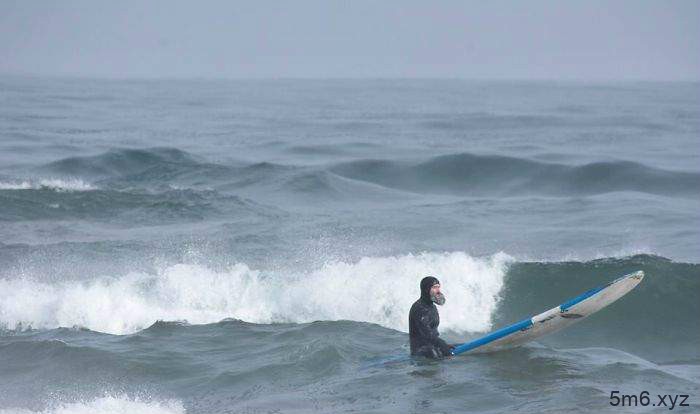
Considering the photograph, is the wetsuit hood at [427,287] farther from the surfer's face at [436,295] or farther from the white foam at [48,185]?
the white foam at [48,185]

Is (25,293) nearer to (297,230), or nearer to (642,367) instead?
(297,230)

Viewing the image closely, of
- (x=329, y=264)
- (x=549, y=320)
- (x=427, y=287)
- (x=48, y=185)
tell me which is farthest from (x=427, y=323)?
(x=48, y=185)

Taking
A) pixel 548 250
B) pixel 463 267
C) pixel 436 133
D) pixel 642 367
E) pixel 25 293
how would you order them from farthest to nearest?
1. pixel 436 133
2. pixel 548 250
3. pixel 463 267
4. pixel 25 293
5. pixel 642 367

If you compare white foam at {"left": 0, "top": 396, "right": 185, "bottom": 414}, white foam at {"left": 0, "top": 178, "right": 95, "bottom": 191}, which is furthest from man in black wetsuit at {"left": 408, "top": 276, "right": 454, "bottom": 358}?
white foam at {"left": 0, "top": 178, "right": 95, "bottom": 191}

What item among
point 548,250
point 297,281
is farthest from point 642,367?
point 548,250

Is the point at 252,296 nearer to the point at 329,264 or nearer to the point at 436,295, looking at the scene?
the point at 329,264

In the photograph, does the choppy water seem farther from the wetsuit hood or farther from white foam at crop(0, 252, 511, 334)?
the wetsuit hood

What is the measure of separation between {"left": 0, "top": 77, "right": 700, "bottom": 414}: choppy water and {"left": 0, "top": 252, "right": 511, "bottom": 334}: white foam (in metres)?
0.04

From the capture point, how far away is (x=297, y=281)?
59.7 feet

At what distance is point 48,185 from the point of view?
26.6 m

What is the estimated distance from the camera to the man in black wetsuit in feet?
39.5

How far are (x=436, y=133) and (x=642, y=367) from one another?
31.6m

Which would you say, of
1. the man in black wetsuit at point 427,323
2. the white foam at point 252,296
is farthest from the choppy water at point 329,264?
the man in black wetsuit at point 427,323

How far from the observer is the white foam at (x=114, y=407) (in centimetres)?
1105
